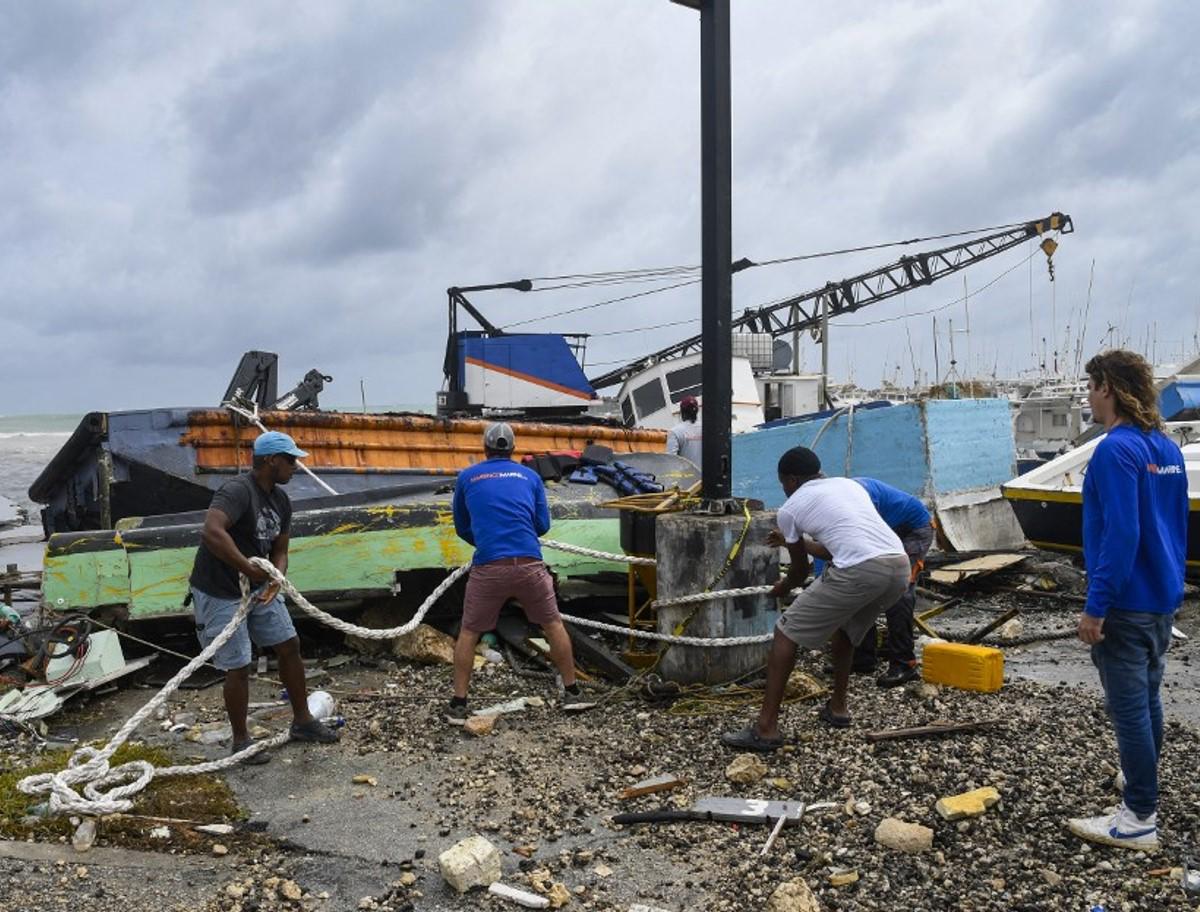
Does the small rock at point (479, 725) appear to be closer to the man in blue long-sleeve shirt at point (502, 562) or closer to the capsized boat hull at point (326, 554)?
the man in blue long-sleeve shirt at point (502, 562)

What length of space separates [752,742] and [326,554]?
3.74 meters

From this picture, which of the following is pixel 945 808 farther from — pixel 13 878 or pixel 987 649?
pixel 13 878

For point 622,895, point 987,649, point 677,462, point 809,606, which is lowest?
point 622,895

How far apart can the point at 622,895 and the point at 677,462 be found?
6931 millimetres

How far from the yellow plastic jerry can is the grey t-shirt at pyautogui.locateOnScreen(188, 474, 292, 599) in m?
3.91

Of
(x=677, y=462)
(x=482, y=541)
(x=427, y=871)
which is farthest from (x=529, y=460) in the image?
(x=427, y=871)

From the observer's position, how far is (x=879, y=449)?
11.8 meters

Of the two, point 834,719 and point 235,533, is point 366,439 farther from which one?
point 834,719

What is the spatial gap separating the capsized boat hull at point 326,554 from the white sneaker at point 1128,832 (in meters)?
4.59

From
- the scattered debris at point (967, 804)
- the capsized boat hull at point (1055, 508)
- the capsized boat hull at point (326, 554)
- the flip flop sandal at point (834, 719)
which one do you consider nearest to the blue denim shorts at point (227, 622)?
the capsized boat hull at point (326, 554)

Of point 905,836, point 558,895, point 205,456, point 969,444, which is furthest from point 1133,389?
point 205,456

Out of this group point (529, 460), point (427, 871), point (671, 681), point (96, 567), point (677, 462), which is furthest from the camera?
point (677, 462)

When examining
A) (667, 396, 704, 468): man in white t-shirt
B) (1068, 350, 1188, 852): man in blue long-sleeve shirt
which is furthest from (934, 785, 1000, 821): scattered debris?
(667, 396, 704, 468): man in white t-shirt

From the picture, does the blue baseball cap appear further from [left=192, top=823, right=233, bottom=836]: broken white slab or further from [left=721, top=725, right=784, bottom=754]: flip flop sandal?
[left=721, top=725, right=784, bottom=754]: flip flop sandal
